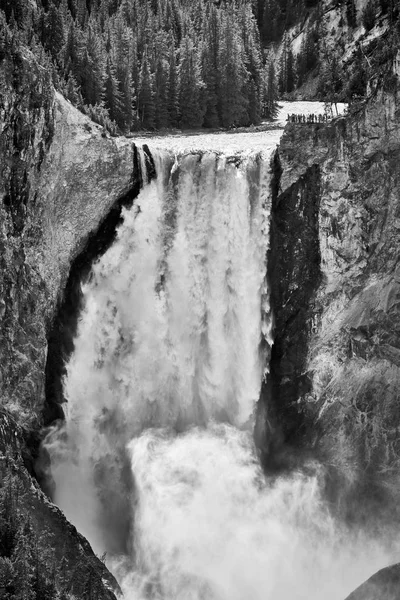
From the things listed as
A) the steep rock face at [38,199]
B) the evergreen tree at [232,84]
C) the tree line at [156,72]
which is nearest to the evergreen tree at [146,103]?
the tree line at [156,72]

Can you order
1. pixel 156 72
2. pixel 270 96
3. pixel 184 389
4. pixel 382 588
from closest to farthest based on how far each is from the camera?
pixel 382 588, pixel 184 389, pixel 156 72, pixel 270 96

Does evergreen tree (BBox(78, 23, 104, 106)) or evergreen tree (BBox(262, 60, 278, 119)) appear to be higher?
evergreen tree (BBox(78, 23, 104, 106))

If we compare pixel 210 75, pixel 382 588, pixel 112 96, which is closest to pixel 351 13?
pixel 210 75

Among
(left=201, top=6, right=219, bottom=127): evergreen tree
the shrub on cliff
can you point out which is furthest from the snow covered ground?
the shrub on cliff

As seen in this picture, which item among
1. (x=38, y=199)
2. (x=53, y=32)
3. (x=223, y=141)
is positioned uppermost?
(x=53, y=32)

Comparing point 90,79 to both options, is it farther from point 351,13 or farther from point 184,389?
point 351,13

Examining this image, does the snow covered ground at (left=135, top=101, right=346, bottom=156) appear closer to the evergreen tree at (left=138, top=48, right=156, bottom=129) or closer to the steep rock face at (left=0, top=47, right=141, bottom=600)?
the evergreen tree at (left=138, top=48, right=156, bottom=129)

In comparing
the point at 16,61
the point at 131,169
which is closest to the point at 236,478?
the point at 131,169
